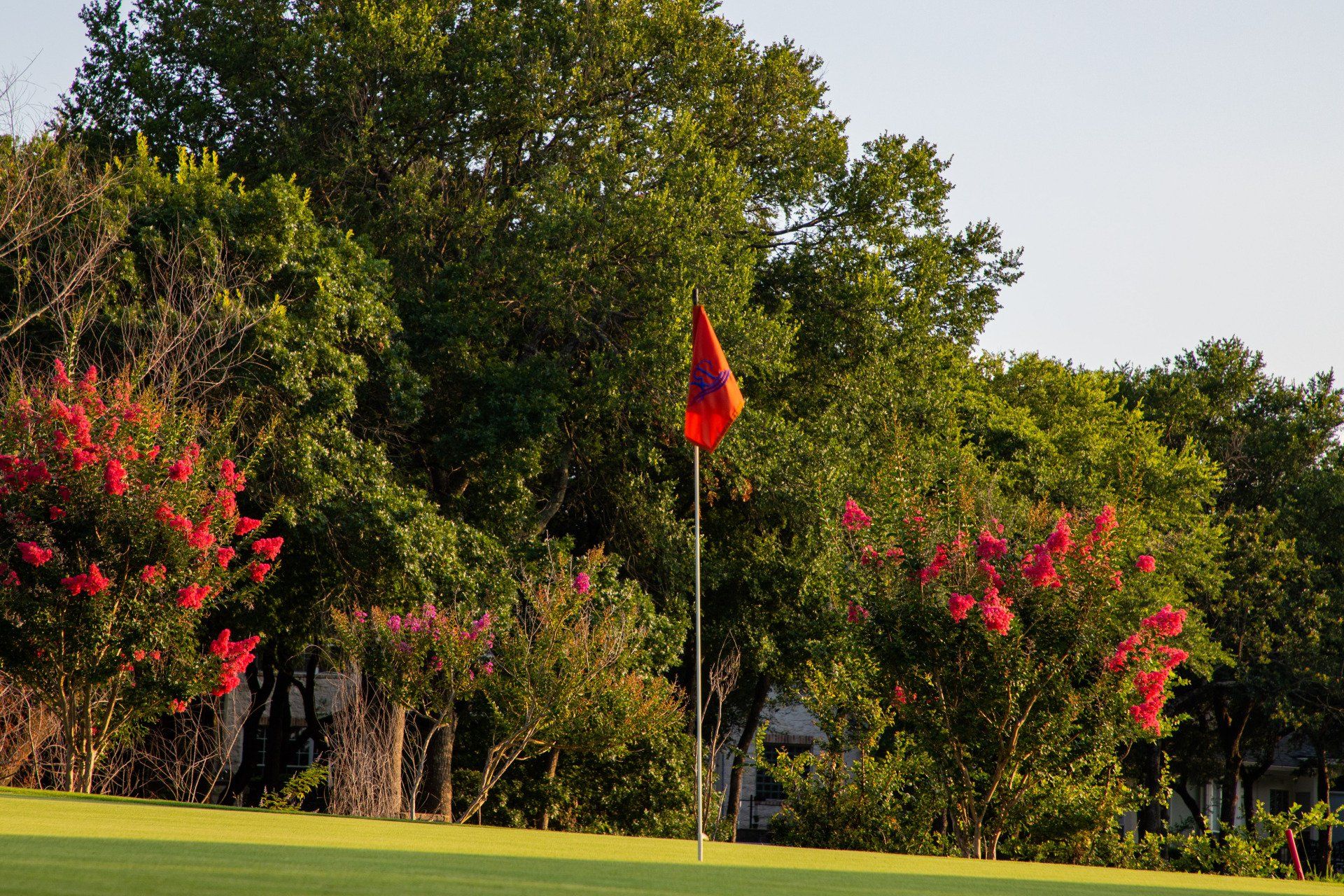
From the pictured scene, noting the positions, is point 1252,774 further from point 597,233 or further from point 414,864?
point 414,864

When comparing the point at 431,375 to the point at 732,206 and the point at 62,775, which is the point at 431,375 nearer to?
the point at 732,206

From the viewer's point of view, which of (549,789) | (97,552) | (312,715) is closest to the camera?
(97,552)

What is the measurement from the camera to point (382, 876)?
5.52m

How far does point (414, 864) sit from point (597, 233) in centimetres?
1473

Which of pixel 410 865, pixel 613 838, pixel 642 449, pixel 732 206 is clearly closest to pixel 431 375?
pixel 642 449

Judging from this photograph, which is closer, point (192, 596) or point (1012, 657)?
point (192, 596)

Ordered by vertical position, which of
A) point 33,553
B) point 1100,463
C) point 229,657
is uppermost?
point 1100,463

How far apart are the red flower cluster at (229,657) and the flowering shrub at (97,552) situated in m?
0.29

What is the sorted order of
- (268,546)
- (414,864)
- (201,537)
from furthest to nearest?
(268,546)
(201,537)
(414,864)

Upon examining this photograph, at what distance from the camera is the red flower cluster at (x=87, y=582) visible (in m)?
13.7

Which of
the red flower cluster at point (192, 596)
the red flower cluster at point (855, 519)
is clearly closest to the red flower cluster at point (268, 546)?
the red flower cluster at point (192, 596)

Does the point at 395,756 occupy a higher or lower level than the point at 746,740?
lower

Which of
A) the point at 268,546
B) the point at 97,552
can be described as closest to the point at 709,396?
the point at 268,546

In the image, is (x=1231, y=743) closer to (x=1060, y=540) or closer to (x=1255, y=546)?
(x=1255, y=546)
